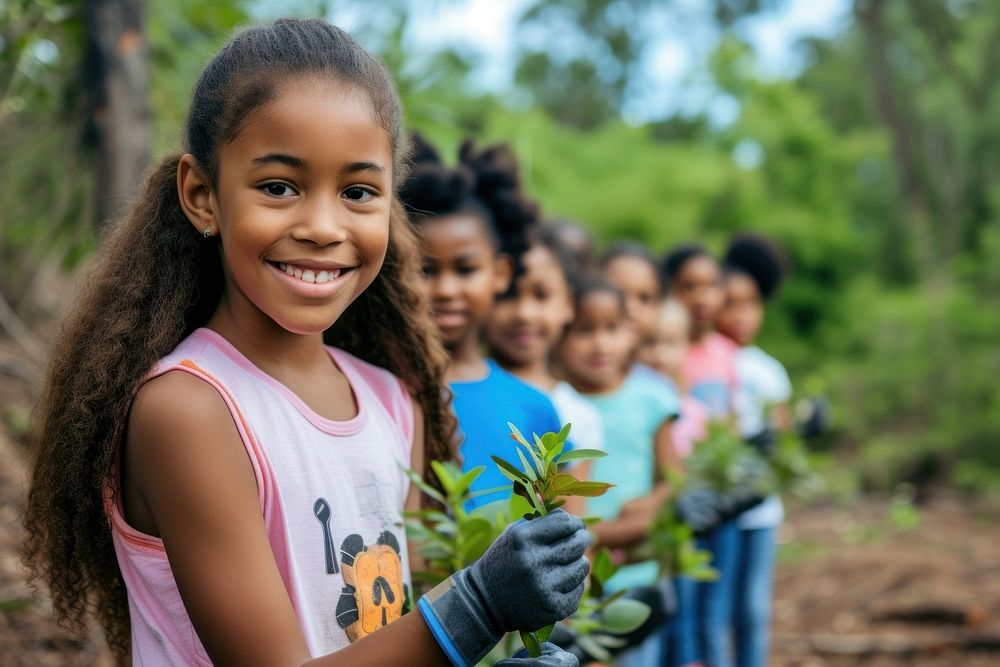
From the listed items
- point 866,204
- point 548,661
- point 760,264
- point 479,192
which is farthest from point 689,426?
point 866,204

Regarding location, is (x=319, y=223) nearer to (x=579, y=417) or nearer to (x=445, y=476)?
(x=445, y=476)

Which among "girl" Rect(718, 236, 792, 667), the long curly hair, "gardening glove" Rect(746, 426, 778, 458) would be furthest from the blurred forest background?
the long curly hair

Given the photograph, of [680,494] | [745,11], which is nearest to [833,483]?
[680,494]

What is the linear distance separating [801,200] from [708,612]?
329 inches

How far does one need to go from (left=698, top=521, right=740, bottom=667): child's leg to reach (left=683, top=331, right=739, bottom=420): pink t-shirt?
0.58 metres

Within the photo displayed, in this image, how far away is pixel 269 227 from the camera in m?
1.59

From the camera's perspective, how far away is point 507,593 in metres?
1.44

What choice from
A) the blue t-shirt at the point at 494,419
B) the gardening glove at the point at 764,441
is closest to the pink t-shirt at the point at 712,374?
the gardening glove at the point at 764,441

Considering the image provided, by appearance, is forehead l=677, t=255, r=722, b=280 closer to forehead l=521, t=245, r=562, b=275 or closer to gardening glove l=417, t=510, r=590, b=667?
forehead l=521, t=245, r=562, b=275

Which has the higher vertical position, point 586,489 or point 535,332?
point 535,332

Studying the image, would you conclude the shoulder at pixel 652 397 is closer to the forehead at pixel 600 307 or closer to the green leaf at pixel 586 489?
the forehead at pixel 600 307

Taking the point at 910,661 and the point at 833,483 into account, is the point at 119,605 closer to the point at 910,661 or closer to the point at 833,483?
the point at 910,661

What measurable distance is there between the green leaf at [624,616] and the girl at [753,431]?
2.60m

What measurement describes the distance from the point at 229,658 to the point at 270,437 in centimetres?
33
